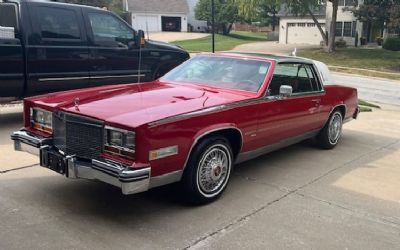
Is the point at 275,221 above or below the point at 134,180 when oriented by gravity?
below

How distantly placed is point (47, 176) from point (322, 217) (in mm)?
3076

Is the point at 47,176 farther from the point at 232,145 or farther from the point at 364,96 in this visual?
the point at 364,96

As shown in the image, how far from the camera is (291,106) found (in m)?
5.98

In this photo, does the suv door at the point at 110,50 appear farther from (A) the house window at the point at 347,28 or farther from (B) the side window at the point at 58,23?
(A) the house window at the point at 347,28

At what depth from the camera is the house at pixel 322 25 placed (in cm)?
4522

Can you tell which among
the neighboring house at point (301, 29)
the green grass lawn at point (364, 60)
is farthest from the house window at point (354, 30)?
the green grass lawn at point (364, 60)

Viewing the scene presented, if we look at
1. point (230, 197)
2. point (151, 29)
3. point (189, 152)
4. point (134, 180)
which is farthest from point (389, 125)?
point (151, 29)

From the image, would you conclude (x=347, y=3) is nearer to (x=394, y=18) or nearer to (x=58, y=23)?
(x=394, y=18)

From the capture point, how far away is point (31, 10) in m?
7.83

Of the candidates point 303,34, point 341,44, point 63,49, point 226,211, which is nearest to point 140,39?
point 63,49

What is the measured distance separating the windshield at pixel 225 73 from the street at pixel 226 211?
113 centimetres

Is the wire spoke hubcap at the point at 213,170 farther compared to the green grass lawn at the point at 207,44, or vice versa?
the green grass lawn at the point at 207,44

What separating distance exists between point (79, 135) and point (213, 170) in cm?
136

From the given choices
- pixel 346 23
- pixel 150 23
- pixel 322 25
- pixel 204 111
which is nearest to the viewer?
pixel 204 111
